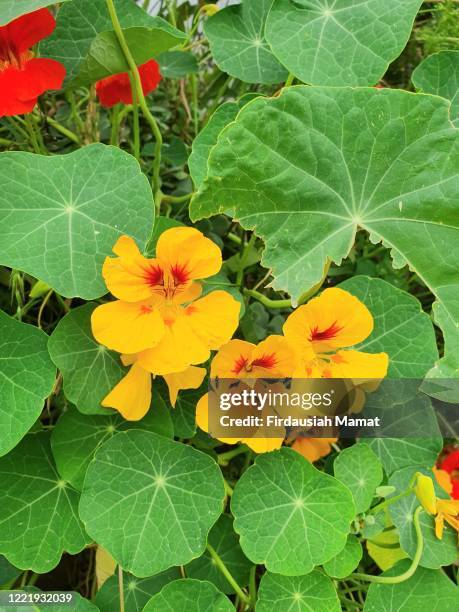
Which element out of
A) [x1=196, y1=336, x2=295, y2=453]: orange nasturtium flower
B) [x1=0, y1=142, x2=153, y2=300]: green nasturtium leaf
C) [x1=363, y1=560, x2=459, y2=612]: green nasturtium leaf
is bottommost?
[x1=363, y1=560, x2=459, y2=612]: green nasturtium leaf

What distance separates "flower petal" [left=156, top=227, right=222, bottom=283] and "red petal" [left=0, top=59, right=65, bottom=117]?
0.27 m

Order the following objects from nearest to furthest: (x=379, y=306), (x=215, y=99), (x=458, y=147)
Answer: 1. (x=458, y=147)
2. (x=379, y=306)
3. (x=215, y=99)

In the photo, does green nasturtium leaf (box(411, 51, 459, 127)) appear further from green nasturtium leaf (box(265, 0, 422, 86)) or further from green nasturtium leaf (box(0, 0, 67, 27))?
green nasturtium leaf (box(0, 0, 67, 27))

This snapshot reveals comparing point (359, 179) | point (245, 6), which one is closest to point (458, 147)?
point (359, 179)

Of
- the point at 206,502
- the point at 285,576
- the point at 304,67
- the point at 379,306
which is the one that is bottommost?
the point at 285,576

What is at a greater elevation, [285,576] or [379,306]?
[379,306]

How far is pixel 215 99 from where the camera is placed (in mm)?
1197

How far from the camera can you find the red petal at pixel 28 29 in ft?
2.78

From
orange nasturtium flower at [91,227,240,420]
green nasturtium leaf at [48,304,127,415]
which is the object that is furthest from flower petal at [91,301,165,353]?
green nasturtium leaf at [48,304,127,415]

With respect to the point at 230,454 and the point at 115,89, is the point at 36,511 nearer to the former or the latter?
the point at 230,454

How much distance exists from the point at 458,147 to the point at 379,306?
292 mm

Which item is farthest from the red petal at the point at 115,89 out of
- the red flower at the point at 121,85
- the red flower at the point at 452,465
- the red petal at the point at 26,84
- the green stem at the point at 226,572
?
the red flower at the point at 452,465

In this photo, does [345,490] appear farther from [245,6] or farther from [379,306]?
[245,6]

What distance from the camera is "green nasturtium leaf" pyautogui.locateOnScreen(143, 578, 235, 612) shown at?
32.9 inches
